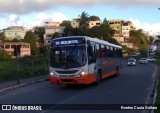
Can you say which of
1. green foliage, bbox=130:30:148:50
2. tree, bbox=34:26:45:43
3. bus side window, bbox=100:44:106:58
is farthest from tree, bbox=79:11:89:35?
bus side window, bbox=100:44:106:58

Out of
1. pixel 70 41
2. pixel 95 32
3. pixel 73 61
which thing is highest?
pixel 70 41

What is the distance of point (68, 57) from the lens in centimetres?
2008

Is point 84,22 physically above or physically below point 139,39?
above

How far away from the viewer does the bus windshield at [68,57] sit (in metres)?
20.0

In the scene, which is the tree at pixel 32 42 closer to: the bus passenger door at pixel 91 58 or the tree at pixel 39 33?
the tree at pixel 39 33

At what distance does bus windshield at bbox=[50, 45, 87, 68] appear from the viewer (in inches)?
786

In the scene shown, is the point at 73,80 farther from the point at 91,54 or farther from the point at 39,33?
the point at 39,33

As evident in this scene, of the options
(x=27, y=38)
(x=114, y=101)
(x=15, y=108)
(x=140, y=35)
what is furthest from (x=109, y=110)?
(x=140, y=35)

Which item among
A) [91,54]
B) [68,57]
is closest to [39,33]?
[91,54]

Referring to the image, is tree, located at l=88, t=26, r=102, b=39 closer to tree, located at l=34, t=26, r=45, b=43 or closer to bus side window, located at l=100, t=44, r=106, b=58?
tree, located at l=34, t=26, r=45, b=43

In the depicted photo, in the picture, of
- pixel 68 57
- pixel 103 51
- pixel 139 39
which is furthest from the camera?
pixel 139 39

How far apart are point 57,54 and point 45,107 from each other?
724 centimetres

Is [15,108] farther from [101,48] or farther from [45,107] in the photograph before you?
[101,48]

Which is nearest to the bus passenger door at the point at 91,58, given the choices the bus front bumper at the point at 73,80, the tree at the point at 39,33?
the bus front bumper at the point at 73,80
